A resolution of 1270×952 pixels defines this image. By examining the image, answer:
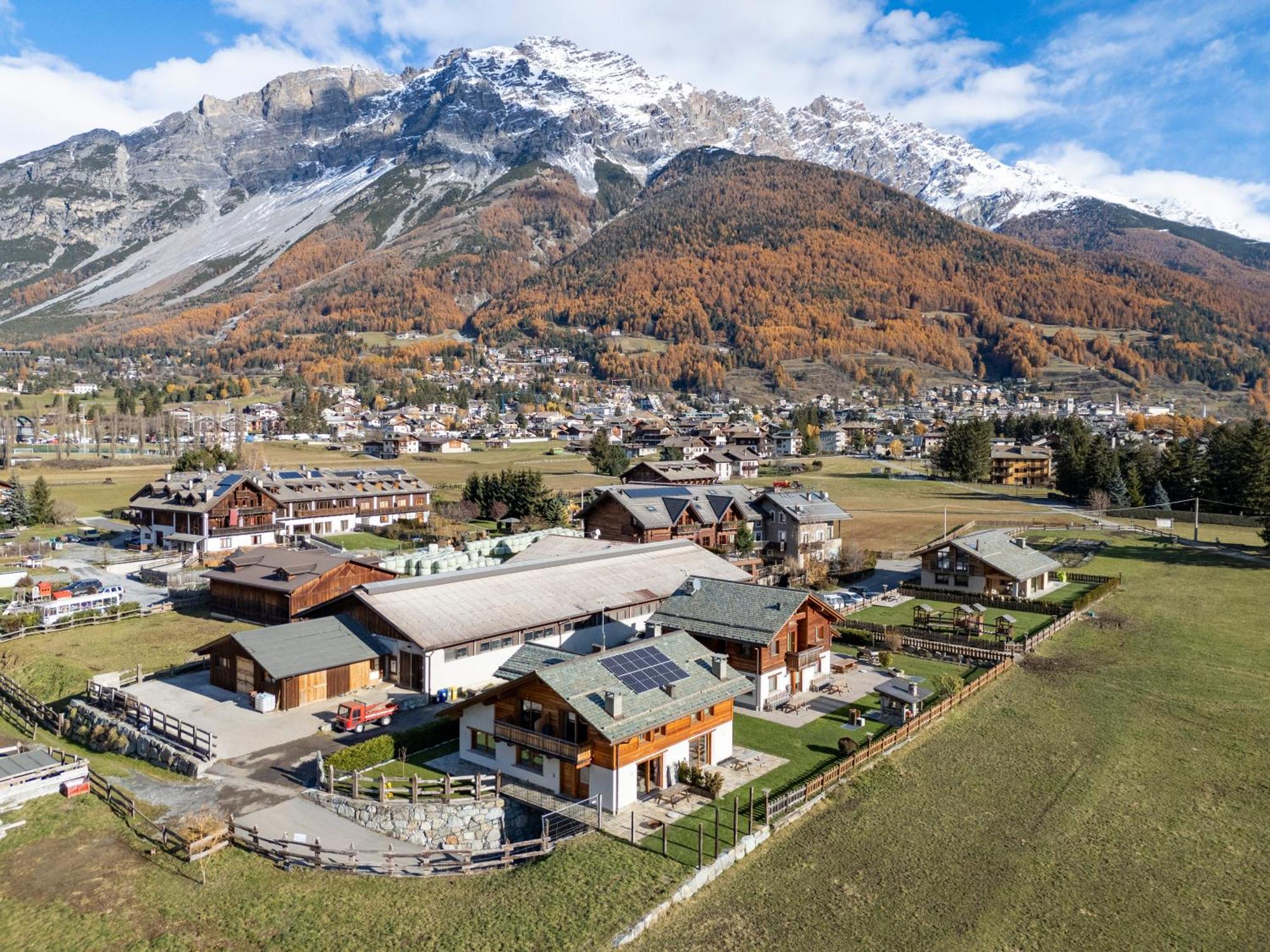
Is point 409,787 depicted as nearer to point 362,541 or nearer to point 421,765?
point 421,765

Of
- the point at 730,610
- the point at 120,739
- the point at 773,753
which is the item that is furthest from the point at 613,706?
the point at 120,739

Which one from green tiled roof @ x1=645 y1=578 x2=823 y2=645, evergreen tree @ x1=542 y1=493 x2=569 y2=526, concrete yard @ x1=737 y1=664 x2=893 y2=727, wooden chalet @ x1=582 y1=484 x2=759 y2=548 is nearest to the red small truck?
green tiled roof @ x1=645 y1=578 x2=823 y2=645

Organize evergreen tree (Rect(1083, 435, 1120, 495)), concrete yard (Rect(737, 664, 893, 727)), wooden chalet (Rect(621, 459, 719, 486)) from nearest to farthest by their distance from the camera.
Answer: concrete yard (Rect(737, 664, 893, 727)) < wooden chalet (Rect(621, 459, 719, 486)) < evergreen tree (Rect(1083, 435, 1120, 495))

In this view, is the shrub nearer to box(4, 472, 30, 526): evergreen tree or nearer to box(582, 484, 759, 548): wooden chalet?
box(582, 484, 759, 548): wooden chalet

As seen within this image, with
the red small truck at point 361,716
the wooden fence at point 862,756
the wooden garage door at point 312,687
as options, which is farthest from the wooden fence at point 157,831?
the wooden fence at point 862,756

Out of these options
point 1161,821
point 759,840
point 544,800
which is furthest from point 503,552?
point 1161,821
